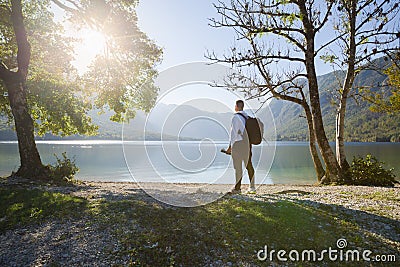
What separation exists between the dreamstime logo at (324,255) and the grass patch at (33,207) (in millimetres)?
5334

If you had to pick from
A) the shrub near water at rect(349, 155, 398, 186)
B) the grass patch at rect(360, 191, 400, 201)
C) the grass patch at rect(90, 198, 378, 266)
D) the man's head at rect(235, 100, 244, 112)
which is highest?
the man's head at rect(235, 100, 244, 112)

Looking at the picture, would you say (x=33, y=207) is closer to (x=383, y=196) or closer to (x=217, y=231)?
(x=217, y=231)

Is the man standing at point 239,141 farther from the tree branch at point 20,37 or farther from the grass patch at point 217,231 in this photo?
the tree branch at point 20,37

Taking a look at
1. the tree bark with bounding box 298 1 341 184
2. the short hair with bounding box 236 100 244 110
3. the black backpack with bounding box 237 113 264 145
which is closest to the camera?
the black backpack with bounding box 237 113 264 145

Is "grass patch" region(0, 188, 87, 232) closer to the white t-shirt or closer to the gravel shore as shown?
the gravel shore

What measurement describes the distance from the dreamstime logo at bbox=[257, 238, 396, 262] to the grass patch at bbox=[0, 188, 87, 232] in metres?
5.33

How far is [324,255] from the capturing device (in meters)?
5.73

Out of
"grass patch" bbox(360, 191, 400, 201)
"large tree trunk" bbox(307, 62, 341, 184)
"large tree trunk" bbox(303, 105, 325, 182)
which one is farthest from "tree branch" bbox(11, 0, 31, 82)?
"grass patch" bbox(360, 191, 400, 201)

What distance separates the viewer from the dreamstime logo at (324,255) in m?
5.59

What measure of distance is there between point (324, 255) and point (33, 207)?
26.0 feet

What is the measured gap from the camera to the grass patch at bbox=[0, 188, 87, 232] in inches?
288

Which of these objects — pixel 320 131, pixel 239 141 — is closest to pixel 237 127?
pixel 239 141

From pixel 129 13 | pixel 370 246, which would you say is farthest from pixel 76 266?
pixel 129 13

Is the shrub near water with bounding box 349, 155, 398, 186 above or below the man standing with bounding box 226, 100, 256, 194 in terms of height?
below
